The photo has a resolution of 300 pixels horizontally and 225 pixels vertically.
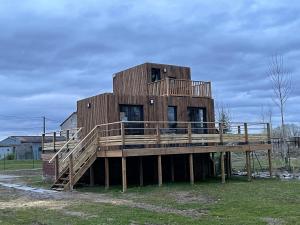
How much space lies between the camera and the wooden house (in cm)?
2138

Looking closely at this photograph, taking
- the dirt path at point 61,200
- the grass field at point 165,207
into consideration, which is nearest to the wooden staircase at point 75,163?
the dirt path at point 61,200

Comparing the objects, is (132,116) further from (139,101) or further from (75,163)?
(75,163)

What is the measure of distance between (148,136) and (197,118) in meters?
6.68

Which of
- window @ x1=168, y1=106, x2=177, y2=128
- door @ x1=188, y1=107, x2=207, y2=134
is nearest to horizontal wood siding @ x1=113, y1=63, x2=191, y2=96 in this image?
window @ x1=168, y1=106, x2=177, y2=128

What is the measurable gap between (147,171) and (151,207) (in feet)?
39.5

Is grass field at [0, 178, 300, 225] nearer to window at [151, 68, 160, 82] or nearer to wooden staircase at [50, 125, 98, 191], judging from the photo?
wooden staircase at [50, 125, 98, 191]

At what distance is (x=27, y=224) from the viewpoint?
11680 mm

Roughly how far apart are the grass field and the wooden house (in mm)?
2344

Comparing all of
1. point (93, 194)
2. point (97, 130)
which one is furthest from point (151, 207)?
point (97, 130)

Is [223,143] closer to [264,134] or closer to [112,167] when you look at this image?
[264,134]

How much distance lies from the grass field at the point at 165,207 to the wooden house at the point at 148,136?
234cm

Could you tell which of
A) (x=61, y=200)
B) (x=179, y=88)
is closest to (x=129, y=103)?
(x=179, y=88)

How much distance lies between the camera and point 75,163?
21.4 metres

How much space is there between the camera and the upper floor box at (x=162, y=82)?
1037 inches
